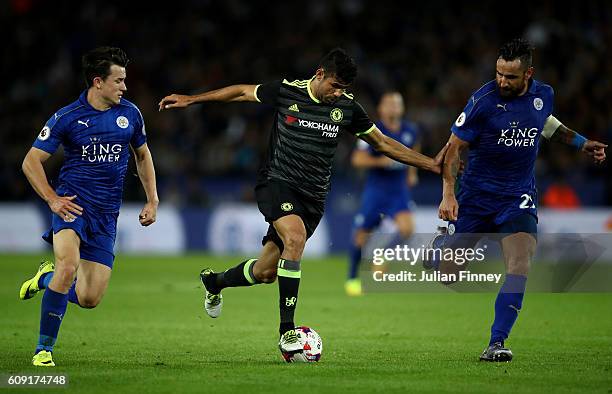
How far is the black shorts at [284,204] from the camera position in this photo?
8969 mm

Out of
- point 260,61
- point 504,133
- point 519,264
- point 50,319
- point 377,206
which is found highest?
point 260,61

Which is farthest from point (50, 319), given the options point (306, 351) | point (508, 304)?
point (508, 304)

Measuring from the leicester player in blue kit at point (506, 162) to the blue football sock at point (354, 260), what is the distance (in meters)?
5.95

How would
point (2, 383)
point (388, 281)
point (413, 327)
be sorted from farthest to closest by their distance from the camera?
1. point (388, 281)
2. point (413, 327)
3. point (2, 383)

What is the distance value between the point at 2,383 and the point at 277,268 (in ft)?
8.72

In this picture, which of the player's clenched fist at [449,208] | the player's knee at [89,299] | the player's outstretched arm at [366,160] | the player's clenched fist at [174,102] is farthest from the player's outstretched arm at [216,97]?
the player's outstretched arm at [366,160]

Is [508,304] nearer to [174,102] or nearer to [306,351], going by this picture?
[306,351]

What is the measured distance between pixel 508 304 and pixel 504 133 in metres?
1.39

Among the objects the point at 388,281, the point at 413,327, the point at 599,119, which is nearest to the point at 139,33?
the point at 599,119

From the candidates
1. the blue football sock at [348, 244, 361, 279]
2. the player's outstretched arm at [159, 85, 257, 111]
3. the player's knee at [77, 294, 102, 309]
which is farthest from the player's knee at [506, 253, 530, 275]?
the blue football sock at [348, 244, 361, 279]

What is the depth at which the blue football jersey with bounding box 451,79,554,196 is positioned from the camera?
890 cm

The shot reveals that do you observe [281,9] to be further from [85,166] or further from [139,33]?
[85,166]

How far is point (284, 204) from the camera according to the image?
897 centimetres

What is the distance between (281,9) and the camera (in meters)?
27.5
